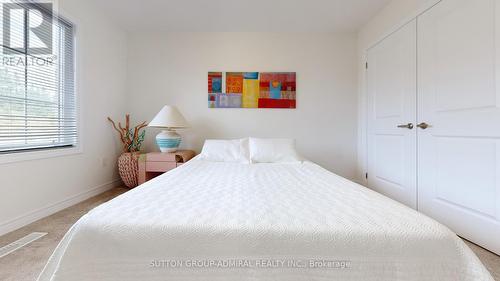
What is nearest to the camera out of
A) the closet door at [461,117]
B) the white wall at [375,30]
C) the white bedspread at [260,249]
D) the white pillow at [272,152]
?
the white bedspread at [260,249]

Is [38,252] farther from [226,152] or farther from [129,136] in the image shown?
[129,136]

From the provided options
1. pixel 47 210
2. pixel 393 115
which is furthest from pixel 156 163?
pixel 393 115

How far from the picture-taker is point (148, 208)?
3.12 feet

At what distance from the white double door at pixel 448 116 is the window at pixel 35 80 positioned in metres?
3.53

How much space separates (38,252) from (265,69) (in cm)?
300

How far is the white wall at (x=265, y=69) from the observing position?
3.30 metres

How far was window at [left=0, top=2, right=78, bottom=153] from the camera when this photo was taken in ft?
5.82

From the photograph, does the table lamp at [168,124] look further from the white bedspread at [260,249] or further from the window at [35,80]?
the white bedspread at [260,249]

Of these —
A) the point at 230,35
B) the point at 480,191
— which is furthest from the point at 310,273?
the point at 230,35

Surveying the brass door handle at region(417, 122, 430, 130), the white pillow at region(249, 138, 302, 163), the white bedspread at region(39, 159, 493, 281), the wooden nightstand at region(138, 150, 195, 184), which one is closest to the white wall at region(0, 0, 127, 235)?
the wooden nightstand at region(138, 150, 195, 184)

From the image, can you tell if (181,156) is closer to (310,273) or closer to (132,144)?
(132,144)

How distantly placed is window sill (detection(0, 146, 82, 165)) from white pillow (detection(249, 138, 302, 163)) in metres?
1.90

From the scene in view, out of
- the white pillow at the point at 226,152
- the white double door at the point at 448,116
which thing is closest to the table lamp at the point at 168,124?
the white pillow at the point at 226,152

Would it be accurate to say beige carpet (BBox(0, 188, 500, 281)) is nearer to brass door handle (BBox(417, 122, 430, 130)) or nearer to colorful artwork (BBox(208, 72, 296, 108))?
brass door handle (BBox(417, 122, 430, 130))
